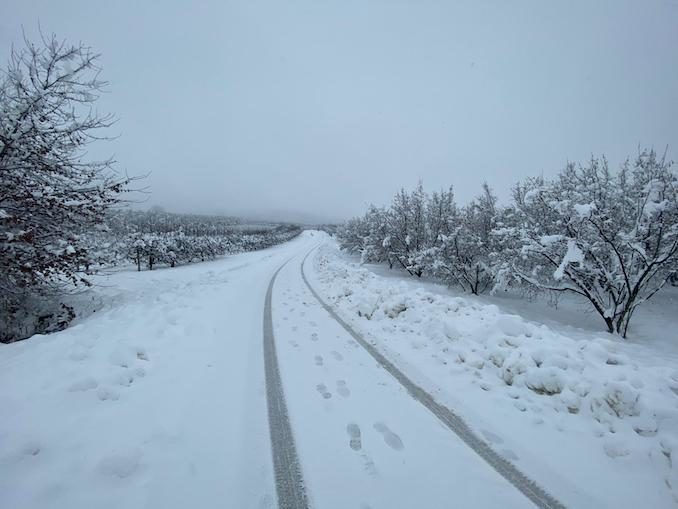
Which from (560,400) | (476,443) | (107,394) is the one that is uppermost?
(107,394)

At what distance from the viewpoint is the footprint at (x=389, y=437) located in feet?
9.12

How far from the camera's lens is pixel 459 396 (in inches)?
146

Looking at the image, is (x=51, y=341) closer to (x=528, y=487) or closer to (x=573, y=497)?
(x=528, y=487)

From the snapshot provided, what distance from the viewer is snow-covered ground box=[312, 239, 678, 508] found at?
2.40 metres

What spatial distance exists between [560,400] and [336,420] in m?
2.80

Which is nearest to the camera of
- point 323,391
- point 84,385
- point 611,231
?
point 84,385

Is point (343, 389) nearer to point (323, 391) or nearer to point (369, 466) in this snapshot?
point (323, 391)

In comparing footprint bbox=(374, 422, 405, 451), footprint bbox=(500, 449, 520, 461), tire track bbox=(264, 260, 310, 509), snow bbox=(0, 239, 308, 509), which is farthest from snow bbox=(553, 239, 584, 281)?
snow bbox=(0, 239, 308, 509)

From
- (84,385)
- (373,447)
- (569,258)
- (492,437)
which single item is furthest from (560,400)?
(84,385)

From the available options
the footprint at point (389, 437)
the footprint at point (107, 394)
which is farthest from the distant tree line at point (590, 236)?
the footprint at point (107, 394)

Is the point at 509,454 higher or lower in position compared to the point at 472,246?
lower

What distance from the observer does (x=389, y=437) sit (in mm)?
2914

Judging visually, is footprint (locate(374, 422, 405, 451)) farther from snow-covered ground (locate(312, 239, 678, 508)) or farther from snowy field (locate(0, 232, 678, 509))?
snow-covered ground (locate(312, 239, 678, 508))

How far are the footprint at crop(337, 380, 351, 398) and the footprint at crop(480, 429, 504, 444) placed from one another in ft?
5.40
